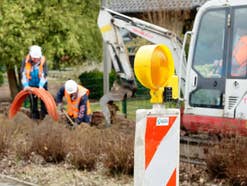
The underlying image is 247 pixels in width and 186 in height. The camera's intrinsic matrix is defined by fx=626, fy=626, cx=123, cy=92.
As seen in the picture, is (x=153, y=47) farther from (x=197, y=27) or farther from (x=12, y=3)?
(x=12, y=3)

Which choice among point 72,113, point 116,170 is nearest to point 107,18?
point 72,113

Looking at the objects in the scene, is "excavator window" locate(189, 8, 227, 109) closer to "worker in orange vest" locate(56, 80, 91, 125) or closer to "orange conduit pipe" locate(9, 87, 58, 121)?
"worker in orange vest" locate(56, 80, 91, 125)

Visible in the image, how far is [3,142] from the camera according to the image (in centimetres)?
966

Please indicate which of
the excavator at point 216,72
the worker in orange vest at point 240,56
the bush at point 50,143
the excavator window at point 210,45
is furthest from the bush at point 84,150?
the worker in orange vest at point 240,56

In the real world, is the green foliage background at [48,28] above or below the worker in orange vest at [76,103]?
above

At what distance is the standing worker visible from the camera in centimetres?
1348

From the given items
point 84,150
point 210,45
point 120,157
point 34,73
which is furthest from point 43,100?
point 120,157

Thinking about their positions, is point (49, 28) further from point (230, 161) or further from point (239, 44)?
point (230, 161)

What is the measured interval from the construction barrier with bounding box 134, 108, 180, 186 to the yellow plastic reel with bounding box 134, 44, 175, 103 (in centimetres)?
16

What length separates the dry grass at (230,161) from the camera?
23.7 feet

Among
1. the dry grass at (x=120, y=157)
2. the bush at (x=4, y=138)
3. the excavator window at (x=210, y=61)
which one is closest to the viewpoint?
the dry grass at (x=120, y=157)

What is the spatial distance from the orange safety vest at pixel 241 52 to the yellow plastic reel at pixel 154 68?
532 centimetres

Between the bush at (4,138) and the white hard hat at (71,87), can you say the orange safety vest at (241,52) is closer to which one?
the white hard hat at (71,87)

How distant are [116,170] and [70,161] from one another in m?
0.92
